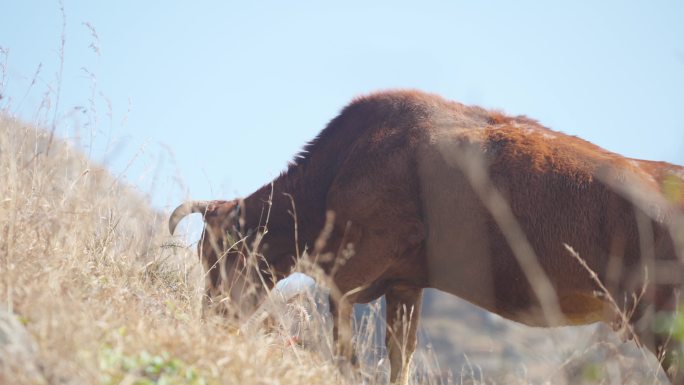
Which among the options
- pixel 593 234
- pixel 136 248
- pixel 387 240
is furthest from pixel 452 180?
pixel 136 248

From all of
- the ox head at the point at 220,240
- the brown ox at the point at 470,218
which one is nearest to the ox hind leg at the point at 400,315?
the brown ox at the point at 470,218

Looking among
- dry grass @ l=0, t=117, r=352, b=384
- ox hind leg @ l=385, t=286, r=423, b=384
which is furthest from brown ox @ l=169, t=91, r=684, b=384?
dry grass @ l=0, t=117, r=352, b=384

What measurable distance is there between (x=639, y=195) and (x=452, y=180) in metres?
1.39

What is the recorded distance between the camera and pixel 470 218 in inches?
238

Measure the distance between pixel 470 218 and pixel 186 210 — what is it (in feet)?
9.06

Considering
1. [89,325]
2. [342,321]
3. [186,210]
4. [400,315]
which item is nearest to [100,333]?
[89,325]

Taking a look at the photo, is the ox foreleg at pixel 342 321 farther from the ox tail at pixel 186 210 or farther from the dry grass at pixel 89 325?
the ox tail at pixel 186 210

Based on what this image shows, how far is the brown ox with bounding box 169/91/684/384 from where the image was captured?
539 centimetres

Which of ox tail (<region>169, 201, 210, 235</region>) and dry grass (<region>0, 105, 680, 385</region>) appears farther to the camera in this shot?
ox tail (<region>169, 201, 210, 235</region>)

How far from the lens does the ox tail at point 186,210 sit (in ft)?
23.9

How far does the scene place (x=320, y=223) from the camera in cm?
675

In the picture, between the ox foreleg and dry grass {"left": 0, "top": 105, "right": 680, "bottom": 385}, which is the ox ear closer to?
the ox foreleg

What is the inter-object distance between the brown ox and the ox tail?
0.18 feet

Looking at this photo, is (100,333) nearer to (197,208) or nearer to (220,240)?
(220,240)
